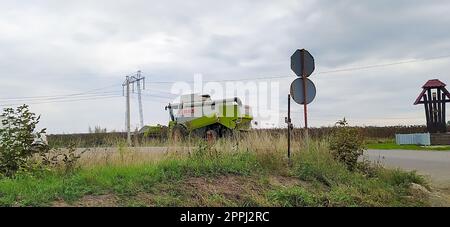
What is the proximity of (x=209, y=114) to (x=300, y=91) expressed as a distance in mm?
13839

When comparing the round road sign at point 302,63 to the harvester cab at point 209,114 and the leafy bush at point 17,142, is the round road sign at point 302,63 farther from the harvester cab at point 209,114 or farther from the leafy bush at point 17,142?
the harvester cab at point 209,114

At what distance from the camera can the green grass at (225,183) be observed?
6.86 metres

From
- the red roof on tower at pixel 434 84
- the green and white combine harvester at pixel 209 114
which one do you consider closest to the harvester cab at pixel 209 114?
the green and white combine harvester at pixel 209 114

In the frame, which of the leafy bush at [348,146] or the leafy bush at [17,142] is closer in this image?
the leafy bush at [17,142]

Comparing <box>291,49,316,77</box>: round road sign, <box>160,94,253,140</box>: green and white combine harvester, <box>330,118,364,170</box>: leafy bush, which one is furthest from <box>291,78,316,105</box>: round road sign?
<box>160,94,253,140</box>: green and white combine harvester

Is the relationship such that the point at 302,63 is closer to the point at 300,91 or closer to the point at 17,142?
the point at 300,91

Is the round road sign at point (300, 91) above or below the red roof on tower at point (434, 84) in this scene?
below

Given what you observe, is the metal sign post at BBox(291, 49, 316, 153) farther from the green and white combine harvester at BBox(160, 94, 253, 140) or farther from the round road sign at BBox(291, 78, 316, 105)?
the green and white combine harvester at BBox(160, 94, 253, 140)

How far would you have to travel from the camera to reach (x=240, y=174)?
8.62 m

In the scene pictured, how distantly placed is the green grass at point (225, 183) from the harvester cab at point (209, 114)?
39.9 feet
